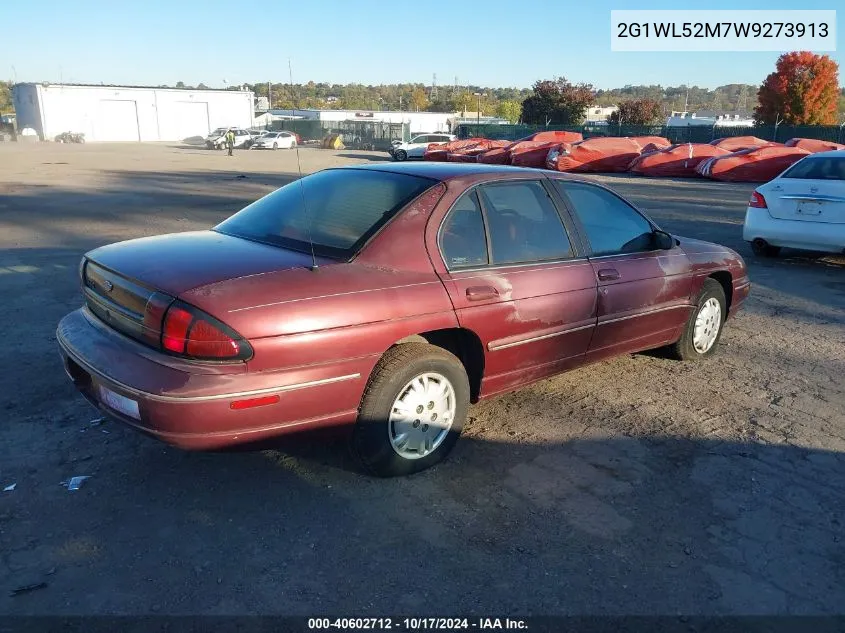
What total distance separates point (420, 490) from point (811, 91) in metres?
60.0

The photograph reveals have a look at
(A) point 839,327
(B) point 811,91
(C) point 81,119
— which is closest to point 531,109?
(B) point 811,91

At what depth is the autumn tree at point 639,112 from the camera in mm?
55469

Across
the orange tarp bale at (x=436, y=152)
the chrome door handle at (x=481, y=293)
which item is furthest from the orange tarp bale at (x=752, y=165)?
the chrome door handle at (x=481, y=293)

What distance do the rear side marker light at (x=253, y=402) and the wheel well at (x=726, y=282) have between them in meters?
3.75

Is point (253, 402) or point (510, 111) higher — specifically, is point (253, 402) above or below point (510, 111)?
below

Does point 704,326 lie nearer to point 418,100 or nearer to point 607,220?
point 607,220

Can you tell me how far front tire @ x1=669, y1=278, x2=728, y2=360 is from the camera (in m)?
5.14

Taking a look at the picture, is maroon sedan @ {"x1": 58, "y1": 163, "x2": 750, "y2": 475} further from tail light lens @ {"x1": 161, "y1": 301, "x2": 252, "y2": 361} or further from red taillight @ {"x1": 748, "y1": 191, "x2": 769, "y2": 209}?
red taillight @ {"x1": 748, "y1": 191, "x2": 769, "y2": 209}

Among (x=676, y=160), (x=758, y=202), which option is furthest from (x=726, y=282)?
(x=676, y=160)

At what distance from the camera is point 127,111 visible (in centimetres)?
7325

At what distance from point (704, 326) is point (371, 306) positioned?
10.7ft

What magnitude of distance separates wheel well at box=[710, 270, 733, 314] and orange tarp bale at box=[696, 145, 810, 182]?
20.1m

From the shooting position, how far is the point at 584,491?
3445 mm

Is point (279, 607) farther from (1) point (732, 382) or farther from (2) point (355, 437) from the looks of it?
(1) point (732, 382)
